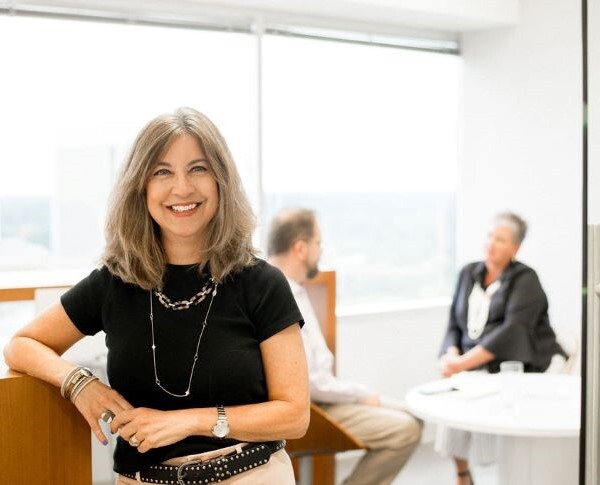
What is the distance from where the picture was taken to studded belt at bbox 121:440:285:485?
65.9 inches

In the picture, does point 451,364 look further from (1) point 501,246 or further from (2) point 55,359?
(2) point 55,359

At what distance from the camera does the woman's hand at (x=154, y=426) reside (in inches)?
64.9

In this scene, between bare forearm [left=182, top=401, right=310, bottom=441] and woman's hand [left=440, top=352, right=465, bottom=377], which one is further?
woman's hand [left=440, top=352, right=465, bottom=377]

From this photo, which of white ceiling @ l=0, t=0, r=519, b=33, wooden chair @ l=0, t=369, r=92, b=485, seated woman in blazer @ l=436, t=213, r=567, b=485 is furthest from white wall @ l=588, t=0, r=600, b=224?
white ceiling @ l=0, t=0, r=519, b=33

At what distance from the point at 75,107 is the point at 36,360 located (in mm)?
2791

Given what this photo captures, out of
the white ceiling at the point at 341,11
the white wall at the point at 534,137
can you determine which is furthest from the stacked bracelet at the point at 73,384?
the white wall at the point at 534,137

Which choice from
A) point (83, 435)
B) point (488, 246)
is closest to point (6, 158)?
point (488, 246)

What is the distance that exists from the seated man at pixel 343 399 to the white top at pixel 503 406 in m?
0.27

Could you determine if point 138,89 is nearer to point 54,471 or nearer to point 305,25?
point 305,25

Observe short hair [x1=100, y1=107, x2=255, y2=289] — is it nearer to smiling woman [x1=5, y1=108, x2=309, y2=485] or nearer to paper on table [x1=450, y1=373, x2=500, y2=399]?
smiling woman [x1=5, y1=108, x2=309, y2=485]

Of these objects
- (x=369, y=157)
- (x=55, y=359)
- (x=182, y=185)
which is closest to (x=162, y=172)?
(x=182, y=185)

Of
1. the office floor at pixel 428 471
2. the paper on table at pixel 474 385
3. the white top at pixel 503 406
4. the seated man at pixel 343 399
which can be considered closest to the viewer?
the white top at pixel 503 406

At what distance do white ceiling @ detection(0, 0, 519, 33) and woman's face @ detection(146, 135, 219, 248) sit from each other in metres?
2.70

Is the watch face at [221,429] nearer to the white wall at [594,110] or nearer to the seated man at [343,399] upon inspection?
the white wall at [594,110]
